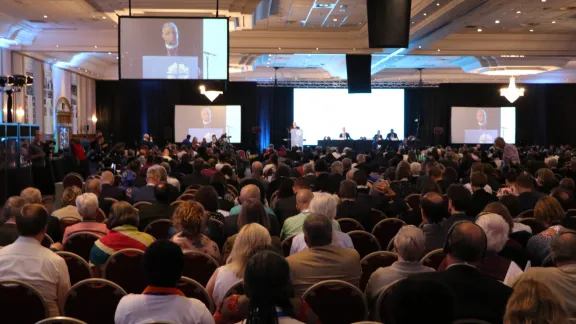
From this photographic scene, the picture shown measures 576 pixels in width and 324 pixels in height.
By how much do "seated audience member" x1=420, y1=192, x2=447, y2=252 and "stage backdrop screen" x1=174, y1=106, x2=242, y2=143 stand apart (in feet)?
80.2

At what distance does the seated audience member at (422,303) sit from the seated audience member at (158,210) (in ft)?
14.9

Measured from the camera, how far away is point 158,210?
20.6 ft

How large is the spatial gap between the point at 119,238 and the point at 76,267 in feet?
1.34

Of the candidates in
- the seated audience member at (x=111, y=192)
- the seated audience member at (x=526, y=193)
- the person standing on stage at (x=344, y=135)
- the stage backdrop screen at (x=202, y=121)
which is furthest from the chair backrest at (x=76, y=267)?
the stage backdrop screen at (x=202, y=121)

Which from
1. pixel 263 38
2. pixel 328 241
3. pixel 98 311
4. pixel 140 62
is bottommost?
pixel 98 311

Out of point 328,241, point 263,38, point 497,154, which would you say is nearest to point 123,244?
point 328,241

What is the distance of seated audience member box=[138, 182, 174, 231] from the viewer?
6250 millimetres

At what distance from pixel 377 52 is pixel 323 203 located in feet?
48.7

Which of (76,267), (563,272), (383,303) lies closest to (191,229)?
(76,267)

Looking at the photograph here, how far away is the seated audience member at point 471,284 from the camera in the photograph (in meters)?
3.15

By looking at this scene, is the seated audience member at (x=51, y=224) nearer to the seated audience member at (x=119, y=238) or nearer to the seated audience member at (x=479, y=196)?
the seated audience member at (x=119, y=238)

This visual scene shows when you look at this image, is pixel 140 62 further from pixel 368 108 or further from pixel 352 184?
pixel 368 108

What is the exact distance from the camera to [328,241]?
4051 mm

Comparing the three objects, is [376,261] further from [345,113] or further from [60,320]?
[345,113]
